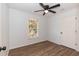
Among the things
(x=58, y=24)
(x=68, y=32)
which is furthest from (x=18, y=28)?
(x=68, y=32)

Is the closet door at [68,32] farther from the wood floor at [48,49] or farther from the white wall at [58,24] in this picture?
the wood floor at [48,49]

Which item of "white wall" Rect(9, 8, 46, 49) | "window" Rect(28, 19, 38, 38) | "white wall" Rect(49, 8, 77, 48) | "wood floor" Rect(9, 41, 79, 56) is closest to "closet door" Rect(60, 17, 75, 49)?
"white wall" Rect(49, 8, 77, 48)

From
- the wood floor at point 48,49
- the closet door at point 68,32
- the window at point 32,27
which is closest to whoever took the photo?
the window at point 32,27

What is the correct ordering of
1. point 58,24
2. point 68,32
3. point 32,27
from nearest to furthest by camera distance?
point 32,27 → point 58,24 → point 68,32

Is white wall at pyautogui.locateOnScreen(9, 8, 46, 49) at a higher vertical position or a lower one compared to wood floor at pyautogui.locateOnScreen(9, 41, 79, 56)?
higher

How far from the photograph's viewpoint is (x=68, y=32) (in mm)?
1768

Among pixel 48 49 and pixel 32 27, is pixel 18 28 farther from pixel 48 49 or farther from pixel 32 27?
pixel 48 49

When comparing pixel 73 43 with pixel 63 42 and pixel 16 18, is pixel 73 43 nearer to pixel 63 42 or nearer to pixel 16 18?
pixel 63 42

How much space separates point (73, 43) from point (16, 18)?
1272 mm

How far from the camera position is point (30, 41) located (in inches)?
54.6

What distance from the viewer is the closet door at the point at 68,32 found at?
170cm

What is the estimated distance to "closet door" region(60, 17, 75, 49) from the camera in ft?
5.59

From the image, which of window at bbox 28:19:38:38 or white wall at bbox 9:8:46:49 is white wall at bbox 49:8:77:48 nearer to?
white wall at bbox 9:8:46:49

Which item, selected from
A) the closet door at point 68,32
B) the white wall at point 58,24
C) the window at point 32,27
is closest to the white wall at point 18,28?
the window at point 32,27
